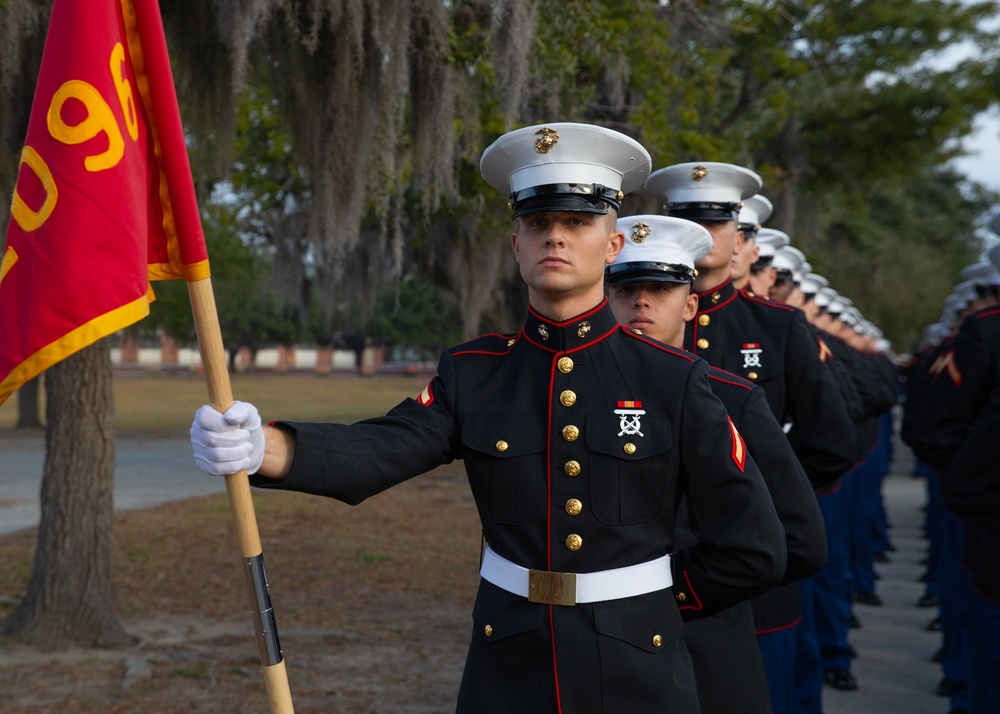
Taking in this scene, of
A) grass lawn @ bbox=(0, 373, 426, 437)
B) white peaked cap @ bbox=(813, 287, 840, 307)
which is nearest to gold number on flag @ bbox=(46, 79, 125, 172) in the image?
white peaked cap @ bbox=(813, 287, 840, 307)

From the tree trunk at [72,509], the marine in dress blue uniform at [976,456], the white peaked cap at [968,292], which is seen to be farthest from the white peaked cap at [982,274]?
the tree trunk at [72,509]

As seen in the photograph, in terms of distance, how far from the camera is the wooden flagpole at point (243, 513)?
2.24 meters

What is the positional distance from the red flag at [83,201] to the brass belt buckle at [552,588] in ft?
3.31

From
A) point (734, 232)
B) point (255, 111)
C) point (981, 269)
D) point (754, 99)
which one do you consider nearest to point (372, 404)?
point (754, 99)

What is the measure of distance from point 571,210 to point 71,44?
1140mm

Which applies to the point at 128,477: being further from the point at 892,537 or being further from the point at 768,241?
the point at 768,241

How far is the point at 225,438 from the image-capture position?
87.5 inches

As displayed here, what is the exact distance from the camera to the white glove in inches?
87.4

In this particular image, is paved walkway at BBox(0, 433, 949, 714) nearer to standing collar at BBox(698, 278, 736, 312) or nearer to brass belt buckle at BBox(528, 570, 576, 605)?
standing collar at BBox(698, 278, 736, 312)

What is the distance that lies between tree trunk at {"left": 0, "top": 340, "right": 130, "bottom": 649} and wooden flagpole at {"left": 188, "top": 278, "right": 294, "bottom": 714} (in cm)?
440

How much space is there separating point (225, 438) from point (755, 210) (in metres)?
4.11

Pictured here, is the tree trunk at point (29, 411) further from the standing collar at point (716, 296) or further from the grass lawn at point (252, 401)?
the standing collar at point (716, 296)

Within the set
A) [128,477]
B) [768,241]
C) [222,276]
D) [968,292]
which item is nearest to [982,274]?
[968,292]

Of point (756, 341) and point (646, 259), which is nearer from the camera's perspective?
point (646, 259)
